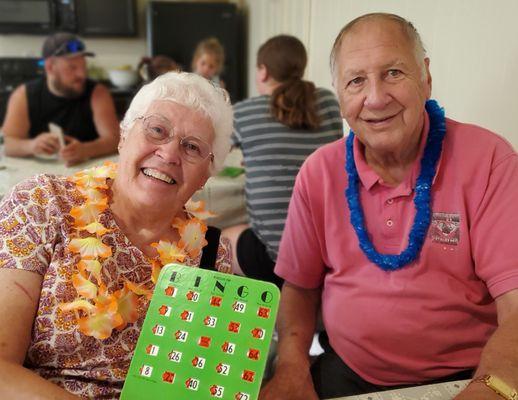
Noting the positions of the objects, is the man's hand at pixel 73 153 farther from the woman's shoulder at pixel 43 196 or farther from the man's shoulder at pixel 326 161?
the man's shoulder at pixel 326 161

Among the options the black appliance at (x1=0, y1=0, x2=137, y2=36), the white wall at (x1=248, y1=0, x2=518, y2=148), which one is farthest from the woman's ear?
the black appliance at (x1=0, y1=0, x2=137, y2=36)

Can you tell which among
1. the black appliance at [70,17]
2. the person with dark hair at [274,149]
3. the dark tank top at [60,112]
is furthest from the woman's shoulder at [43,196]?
the black appliance at [70,17]

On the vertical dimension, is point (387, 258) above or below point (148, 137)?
below

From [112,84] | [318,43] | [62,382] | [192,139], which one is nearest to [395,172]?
[192,139]

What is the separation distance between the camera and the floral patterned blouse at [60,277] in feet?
2.85

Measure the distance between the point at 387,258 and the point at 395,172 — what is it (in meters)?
0.22

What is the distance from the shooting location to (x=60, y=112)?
2.68 meters

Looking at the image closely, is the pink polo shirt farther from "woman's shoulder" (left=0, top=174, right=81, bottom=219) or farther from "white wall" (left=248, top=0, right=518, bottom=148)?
"woman's shoulder" (left=0, top=174, right=81, bottom=219)

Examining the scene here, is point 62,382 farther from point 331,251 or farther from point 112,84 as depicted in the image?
point 112,84

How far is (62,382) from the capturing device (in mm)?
902

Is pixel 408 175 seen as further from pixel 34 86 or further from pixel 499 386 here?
pixel 34 86

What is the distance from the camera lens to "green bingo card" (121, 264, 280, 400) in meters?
0.69

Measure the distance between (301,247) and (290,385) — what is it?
33 centimetres

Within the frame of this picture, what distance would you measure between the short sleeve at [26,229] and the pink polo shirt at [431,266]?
0.60m
